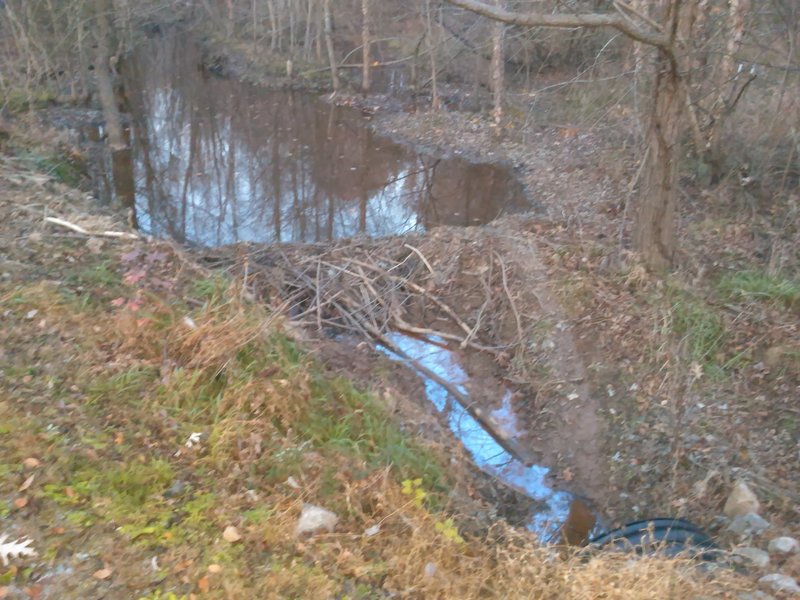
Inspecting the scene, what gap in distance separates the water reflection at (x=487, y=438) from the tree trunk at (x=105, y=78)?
11.5 metres

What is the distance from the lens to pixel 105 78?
16.2m

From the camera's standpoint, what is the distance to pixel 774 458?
5984mm

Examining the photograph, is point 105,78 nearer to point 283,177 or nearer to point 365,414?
point 283,177

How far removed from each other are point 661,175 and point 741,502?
4.03m

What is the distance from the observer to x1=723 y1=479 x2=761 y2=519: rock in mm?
5324

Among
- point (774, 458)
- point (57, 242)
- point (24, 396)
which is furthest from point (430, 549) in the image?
point (57, 242)

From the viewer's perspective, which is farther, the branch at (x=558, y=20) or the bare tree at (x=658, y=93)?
the bare tree at (x=658, y=93)

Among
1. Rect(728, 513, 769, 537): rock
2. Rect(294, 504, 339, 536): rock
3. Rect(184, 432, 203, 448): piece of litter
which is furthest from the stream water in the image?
Rect(184, 432, 203, 448): piece of litter

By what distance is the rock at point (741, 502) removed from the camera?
17.5 ft

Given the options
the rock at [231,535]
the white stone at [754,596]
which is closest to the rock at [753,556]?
the white stone at [754,596]

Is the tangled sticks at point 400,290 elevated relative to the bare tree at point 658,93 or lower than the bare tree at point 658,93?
lower

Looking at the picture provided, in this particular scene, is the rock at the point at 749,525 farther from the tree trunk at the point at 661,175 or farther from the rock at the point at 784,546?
the tree trunk at the point at 661,175

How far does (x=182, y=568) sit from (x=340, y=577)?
0.88m

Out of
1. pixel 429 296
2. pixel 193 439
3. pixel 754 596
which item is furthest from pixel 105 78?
pixel 754 596
